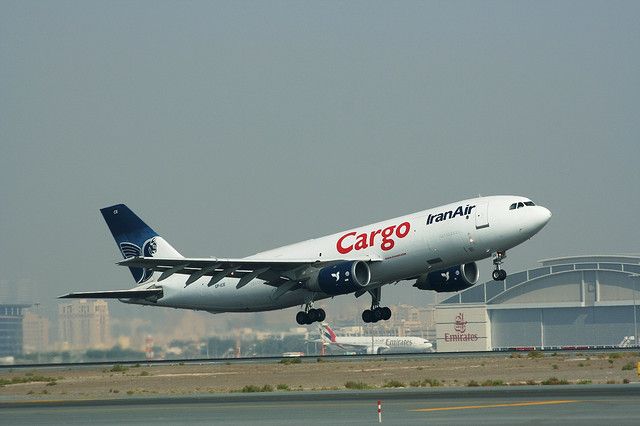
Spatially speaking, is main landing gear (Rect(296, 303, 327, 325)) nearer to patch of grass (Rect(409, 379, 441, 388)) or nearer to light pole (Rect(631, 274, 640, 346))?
patch of grass (Rect(409, 379, 441, 388))

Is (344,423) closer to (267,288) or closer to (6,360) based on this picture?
(267,288)

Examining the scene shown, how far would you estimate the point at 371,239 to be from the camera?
6100 centimetres

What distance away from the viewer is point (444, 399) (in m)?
37.8

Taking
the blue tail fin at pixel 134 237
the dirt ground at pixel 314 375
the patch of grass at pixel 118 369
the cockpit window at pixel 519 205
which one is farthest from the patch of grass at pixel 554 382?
the blue tail fin at pixel 134 237

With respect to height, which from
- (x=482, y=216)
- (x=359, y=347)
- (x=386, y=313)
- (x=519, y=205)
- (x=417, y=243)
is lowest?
(x=359, y=347)

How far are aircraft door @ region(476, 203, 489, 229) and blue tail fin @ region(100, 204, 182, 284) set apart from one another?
23.2 meters

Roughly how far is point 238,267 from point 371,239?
7520 mm

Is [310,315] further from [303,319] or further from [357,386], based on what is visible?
[357,386]

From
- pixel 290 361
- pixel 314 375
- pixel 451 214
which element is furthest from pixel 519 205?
pixel 290 361

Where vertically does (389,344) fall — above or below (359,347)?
above

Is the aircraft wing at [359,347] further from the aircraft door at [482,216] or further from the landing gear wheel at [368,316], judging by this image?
the aircraft door at [482,216]

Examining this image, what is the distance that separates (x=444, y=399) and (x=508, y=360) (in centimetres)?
2546

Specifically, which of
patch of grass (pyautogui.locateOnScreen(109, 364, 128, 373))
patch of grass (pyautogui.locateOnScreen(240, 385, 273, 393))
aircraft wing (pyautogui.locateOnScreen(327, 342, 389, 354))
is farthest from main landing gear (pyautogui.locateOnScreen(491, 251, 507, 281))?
aircraft wing (pyautogui.locateOnScreen(327, 342, 389, 354))

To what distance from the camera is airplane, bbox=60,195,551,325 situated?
56969 mm
